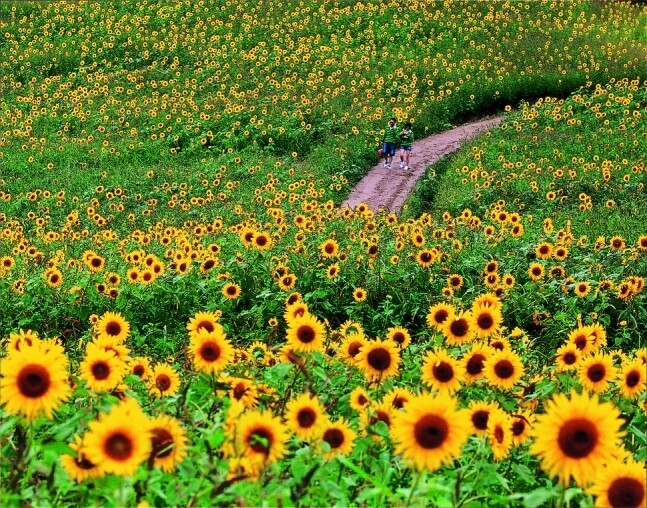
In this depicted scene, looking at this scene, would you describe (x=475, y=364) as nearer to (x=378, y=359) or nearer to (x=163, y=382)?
(x=378, y=359)

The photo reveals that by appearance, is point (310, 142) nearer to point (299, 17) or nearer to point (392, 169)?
point (392, 169)

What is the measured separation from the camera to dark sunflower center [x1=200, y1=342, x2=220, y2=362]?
8.95 ft

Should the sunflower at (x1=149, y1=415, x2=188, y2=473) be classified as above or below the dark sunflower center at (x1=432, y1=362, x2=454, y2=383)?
above

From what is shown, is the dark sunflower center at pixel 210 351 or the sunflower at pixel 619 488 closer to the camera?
the sunflower at pixel 619 488

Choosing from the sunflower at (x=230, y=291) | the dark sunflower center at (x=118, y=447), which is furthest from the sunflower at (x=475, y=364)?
the sunflower at (x=230, y=291)

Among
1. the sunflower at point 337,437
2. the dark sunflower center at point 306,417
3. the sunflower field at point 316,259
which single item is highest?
the dark sunflower center at point 306,417

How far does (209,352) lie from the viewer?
2.74m

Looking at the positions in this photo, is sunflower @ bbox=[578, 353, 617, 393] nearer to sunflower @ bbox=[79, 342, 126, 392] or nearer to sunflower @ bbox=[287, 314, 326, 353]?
sunflower @ bbox=[287, 314, 326, 353]

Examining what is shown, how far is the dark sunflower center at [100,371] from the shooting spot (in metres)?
2.57

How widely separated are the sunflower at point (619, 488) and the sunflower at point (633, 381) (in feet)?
3.44

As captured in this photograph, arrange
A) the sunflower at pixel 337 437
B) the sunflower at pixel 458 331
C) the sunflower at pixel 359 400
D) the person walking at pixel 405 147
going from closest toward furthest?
1. the sunflower at pixel 337 437
2. the sunflower at pixel 359 400
3. the sunflower at pixel 458 331
4. the person walking at pixel 405 147

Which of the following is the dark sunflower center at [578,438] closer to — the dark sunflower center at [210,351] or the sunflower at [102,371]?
the dark sunflower center at [210,351]

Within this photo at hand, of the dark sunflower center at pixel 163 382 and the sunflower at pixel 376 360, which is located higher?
the sunflower at pixel 376 360

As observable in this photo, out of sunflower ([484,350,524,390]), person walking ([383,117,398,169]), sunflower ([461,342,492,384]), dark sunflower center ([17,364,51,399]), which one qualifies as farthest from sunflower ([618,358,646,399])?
person walking ([383,117,398,169])
